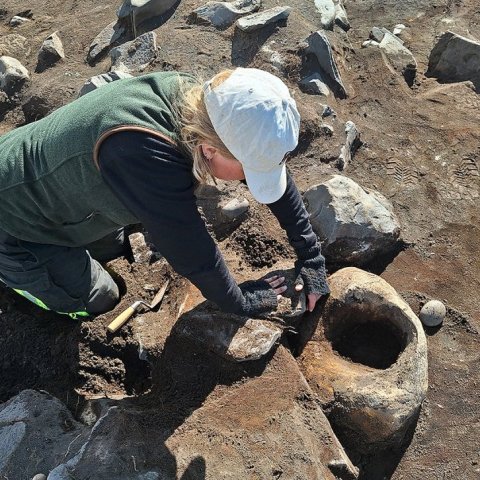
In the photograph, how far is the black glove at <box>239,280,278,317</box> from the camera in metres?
2.87

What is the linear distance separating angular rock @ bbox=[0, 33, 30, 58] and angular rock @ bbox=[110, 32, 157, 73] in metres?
1.26

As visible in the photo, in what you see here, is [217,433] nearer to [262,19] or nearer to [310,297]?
[310,297]

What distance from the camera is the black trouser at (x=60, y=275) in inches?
112

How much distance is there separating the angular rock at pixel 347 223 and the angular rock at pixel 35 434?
1757 millimetres

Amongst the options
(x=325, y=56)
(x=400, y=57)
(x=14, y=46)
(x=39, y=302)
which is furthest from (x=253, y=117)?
(x=14, y=46)

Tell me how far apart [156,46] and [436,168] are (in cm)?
259

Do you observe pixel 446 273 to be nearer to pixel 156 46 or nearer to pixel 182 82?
pixel 182 82

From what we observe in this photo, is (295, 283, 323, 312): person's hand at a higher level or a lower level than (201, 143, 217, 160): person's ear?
lower

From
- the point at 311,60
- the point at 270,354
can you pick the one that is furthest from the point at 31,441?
the point at 311,60

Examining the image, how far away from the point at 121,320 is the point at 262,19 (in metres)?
3.02

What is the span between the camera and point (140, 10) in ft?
17.4

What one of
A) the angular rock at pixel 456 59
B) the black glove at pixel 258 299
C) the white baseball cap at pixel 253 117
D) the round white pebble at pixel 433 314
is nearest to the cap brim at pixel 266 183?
the white baseball cap at pixel 253 117

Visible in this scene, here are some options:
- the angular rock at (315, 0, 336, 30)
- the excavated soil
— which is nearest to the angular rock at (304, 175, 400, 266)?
the excavated soil

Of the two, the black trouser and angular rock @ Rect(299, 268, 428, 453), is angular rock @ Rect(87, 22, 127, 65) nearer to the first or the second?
Result: the black trouser
